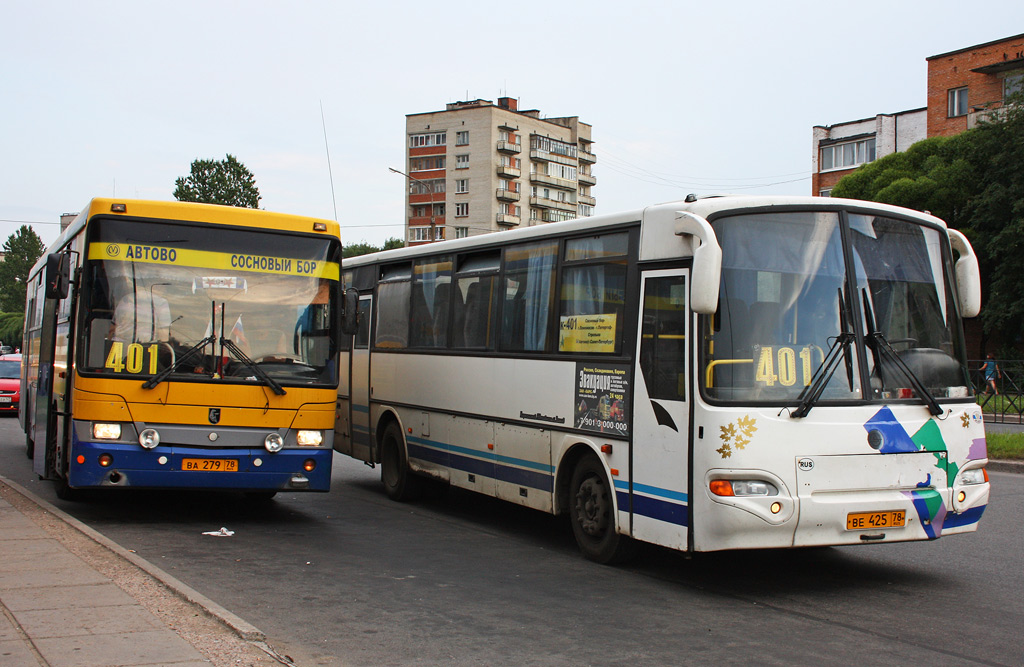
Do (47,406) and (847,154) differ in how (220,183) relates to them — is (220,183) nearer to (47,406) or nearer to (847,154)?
(847,154)

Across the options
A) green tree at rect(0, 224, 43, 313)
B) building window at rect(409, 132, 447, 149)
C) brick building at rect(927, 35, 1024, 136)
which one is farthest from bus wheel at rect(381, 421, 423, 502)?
green tree at rect(0, 224, 43, 313)

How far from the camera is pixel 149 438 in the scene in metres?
10.3

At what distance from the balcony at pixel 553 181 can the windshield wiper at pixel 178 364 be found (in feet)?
341

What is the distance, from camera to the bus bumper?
1017cm

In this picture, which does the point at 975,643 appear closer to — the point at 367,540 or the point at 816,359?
the point at 816,359

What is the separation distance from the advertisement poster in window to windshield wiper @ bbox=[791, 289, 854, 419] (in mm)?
1525

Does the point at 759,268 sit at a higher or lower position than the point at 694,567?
higher

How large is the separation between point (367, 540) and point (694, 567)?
3233 mm

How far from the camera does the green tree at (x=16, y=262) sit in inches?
5728

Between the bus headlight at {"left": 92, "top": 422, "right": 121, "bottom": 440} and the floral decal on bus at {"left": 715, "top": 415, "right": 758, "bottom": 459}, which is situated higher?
the floral decal on bus at {"left": 715, "top": 415, "right": 758, "bottom": 459}

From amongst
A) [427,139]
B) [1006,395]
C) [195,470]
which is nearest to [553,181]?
[427,139]

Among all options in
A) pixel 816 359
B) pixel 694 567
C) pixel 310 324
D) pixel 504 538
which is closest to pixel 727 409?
pixel 816 359

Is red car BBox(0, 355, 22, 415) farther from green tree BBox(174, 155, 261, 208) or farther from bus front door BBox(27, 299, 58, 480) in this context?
green tree BBox(174, 155, 261, 208)

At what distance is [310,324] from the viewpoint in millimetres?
10945
